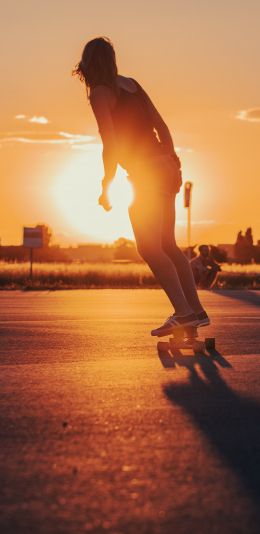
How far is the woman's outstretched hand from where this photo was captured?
6.83 metres

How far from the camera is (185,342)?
696 cm

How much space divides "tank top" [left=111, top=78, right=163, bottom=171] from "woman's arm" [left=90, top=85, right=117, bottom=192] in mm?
176

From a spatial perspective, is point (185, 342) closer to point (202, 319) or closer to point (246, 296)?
point (202, 319)

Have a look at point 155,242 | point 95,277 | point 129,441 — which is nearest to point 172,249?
point 155,242

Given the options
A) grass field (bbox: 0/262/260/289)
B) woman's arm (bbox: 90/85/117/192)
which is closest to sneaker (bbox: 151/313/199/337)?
woman's arm (bbox: 90/85/117/192)

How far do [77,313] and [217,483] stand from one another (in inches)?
365

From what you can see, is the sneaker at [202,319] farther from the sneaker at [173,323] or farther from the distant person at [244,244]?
the distant person at [244,244]

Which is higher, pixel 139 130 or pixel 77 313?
pixel 139 130

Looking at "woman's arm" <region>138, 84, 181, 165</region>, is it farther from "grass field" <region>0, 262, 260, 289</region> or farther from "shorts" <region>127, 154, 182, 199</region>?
"grass field" <region>0, 262, 260, 289</region>

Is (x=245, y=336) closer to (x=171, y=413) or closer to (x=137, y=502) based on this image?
(x=171, y=413)

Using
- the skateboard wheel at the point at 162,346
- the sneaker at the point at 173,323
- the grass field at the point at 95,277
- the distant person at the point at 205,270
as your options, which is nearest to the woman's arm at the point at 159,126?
the sneaker at the point at 173,323

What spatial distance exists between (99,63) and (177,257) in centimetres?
160

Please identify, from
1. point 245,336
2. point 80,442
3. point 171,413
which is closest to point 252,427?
point 171,413

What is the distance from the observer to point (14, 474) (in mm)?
3219
